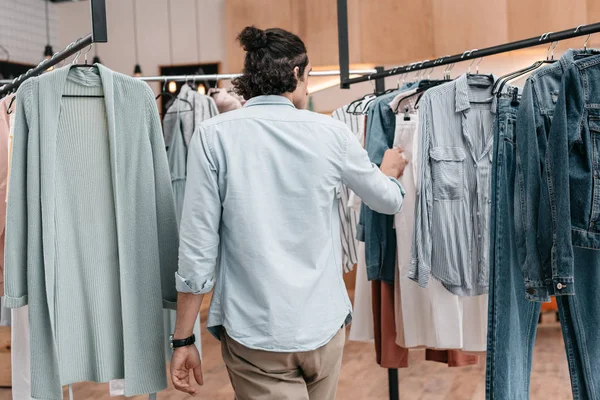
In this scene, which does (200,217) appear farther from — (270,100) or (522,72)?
(522,72)

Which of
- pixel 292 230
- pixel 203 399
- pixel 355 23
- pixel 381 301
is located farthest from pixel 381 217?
pixel 355 23

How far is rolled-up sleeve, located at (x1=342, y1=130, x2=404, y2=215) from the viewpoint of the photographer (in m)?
1.87

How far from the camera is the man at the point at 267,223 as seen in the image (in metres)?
1.78

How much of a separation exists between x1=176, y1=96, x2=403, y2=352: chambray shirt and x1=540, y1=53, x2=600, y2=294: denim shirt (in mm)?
589

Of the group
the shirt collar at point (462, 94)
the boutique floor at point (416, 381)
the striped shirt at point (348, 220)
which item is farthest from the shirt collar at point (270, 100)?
the boutique floor at point (416, 381)

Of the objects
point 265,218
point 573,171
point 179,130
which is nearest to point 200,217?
point 265,218

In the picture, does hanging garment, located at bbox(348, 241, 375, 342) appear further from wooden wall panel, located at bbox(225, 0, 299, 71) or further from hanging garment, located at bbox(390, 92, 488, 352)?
wooden wall panel, located at bbox(225, 0, 299, 71)

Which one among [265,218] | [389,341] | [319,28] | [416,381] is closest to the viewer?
[265,218]

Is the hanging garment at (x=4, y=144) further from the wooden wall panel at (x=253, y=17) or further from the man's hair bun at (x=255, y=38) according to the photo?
the wooden wall panel at (x=253, y=17)

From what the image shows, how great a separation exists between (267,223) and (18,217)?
0.71 m

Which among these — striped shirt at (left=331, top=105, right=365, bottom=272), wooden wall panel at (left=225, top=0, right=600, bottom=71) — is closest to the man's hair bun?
striped shirt at (left=331, top=105, right=365, bottom=272)

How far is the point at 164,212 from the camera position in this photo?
207 cm

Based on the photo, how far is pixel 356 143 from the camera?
6.16ft

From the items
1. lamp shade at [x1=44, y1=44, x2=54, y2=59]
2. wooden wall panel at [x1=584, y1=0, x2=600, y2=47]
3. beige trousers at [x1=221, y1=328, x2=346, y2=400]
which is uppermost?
lamp shade at [x1=44, y1=44, x2=54, y2=59]
